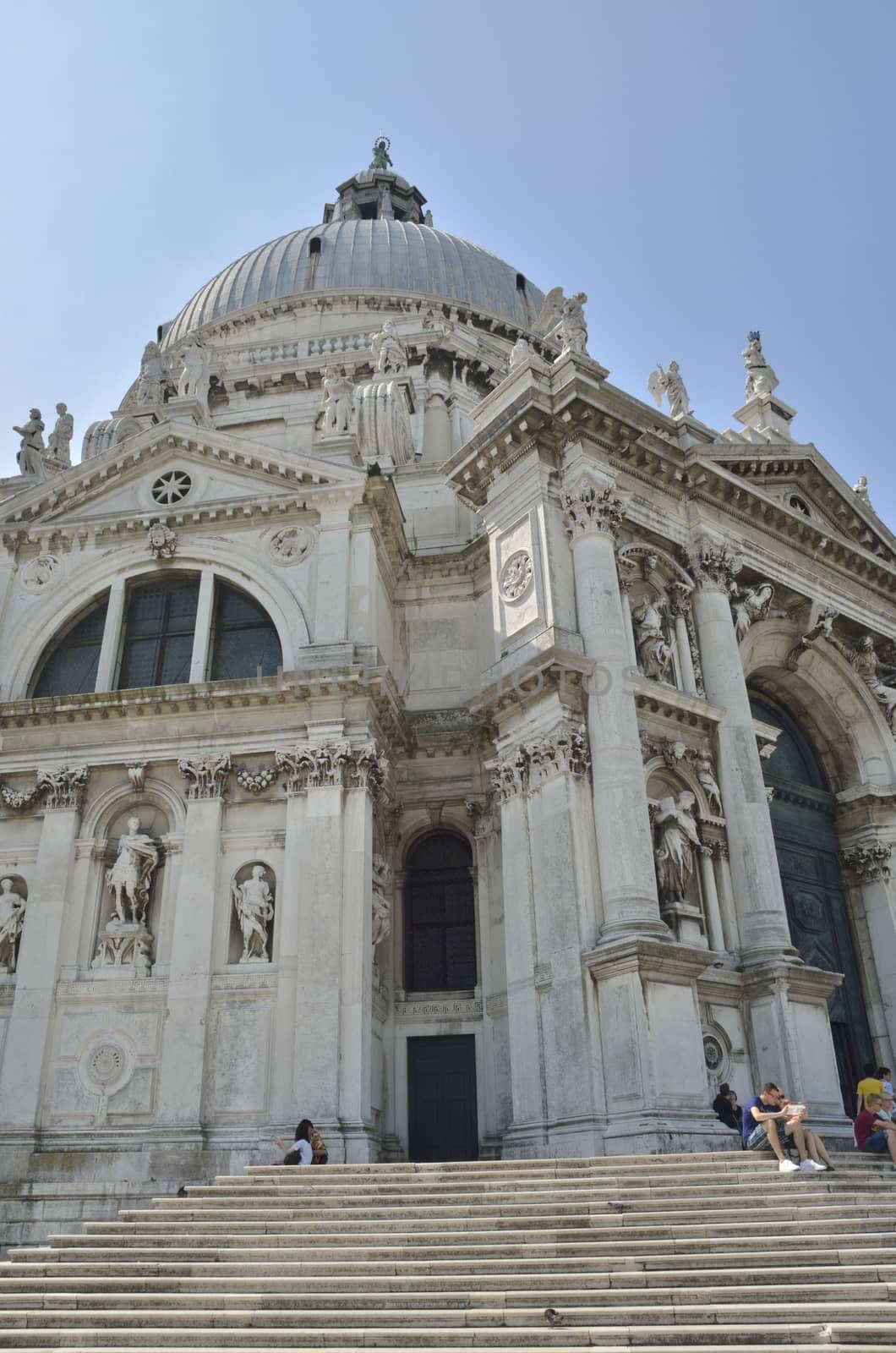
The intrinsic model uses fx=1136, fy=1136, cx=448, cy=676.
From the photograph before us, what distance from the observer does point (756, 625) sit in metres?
23.9

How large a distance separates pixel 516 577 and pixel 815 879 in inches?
370

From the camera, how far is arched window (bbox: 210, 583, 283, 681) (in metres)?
22.1

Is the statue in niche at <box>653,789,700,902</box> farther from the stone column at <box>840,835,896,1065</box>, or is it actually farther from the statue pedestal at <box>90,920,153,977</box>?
the statue pedestal at <box>90,920,153,977</box>

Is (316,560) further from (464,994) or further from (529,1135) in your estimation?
(529,1135)

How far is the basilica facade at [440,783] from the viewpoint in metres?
17.7

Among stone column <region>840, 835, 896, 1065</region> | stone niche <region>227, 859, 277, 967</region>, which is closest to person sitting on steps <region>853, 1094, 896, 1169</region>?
stone niche <region>227, 859, 277, 967</region>

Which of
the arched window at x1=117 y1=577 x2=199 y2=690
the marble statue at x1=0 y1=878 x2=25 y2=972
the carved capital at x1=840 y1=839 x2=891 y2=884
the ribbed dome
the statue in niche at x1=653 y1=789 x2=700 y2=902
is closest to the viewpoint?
the statue in niche at x1=653 y1=789 x2=700 y2=902

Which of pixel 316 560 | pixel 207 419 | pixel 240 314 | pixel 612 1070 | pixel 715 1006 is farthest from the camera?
pixel 240 314

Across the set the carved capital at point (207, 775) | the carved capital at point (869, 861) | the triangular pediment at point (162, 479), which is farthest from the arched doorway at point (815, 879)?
the triangular pediment at point (162, 479)

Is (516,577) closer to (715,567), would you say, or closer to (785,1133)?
(715,567)

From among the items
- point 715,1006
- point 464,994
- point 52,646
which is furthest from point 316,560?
point 715,1006

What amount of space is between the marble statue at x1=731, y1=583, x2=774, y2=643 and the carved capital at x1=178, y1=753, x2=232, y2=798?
10199mm

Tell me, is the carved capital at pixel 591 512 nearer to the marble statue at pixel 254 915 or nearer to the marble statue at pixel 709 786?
the marble statue at pixel 709 786

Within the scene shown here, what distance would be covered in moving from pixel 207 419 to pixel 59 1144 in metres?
15.8
